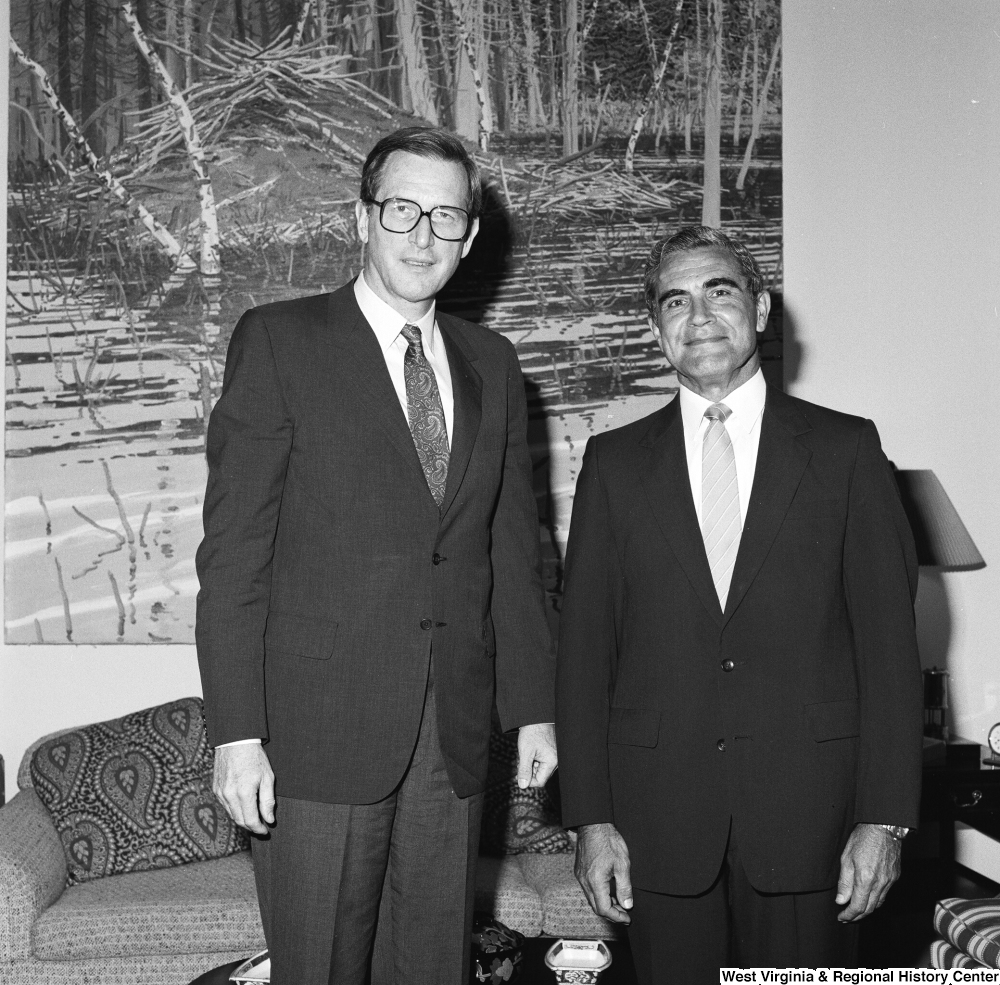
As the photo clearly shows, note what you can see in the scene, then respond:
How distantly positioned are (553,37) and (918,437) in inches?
61.5

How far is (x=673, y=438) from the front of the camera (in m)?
1.84

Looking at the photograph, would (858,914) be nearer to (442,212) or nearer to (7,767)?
(442,212)

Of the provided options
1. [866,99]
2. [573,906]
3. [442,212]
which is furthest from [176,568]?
[866,99]

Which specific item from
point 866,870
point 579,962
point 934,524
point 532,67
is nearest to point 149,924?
point 579,962

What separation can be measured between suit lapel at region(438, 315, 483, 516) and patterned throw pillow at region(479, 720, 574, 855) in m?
1.32

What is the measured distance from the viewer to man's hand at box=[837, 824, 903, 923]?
1632 mm

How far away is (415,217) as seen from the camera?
5.92ft

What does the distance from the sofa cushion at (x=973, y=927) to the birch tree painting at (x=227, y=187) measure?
1278 mm

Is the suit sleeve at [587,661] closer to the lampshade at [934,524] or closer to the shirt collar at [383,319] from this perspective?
the shirt collar at [383,319]

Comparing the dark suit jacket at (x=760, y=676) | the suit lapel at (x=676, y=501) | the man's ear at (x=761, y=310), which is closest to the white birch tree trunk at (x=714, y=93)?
the man's ear at (x=761, y=310)

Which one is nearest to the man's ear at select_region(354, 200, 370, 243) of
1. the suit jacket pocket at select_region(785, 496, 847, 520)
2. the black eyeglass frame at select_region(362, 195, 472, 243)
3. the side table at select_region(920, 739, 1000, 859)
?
the black eyeglass frame at select_region(362, 195, 472, 243)

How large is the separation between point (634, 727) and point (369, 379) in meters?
0.69

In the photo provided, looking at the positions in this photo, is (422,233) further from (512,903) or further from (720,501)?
(512,903)

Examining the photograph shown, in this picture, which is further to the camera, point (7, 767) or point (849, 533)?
point (7, 767)
